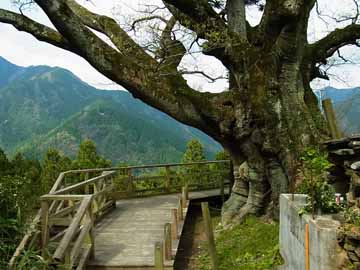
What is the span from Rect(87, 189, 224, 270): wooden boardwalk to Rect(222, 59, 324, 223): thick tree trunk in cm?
163

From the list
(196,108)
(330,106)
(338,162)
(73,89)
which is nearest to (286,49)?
(196,108)

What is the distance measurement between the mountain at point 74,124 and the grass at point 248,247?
32199mm

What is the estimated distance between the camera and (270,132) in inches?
308

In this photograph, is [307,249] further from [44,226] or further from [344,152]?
[44,226]

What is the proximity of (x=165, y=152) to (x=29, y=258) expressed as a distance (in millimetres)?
61952

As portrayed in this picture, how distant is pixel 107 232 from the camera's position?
765 cm

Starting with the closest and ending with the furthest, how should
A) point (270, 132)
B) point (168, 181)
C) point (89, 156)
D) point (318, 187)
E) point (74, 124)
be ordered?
point (318, 187), point (270, 132), point (168, 181), point (89, 156), point (74, 124)

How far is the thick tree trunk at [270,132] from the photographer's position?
7625 mm

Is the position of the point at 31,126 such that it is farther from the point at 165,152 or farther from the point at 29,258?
the point at 29,258

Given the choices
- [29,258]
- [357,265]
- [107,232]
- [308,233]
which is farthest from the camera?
[107,232]

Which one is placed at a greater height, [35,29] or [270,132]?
[35,29]

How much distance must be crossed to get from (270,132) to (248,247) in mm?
2154

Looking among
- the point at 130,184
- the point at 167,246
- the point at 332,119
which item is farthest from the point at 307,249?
the point at 130,184

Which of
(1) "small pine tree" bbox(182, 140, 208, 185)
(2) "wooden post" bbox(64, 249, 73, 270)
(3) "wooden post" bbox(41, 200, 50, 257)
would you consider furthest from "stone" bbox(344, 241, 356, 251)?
(1) "small pine tree" bbox(182, 140, 208, 185)
